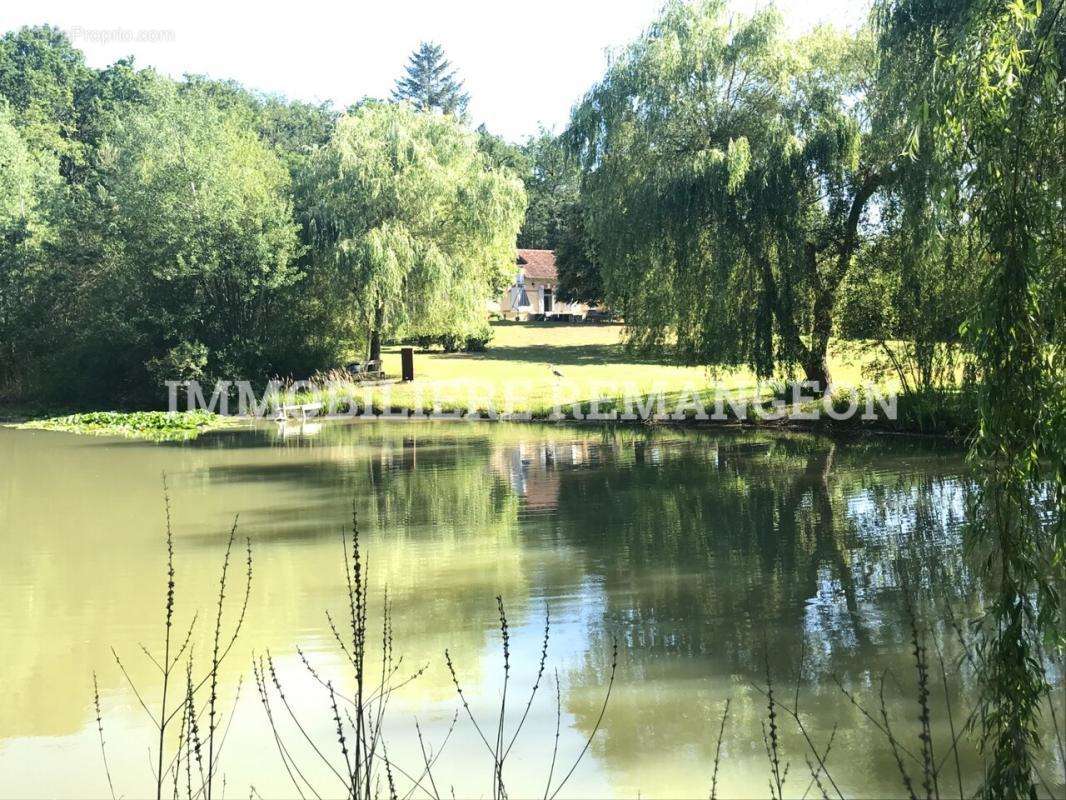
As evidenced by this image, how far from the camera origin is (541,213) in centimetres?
5988

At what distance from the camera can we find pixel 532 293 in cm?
6034

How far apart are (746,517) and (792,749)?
680 cm

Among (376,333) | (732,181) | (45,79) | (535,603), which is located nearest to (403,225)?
(376,333)

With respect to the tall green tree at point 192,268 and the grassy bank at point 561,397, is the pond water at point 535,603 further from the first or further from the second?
the tall green tree at point 192,268

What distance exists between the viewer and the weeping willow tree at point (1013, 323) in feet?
12.7

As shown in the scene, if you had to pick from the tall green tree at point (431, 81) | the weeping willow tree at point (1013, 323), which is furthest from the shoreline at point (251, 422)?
the tall green tree at point (431, 81)

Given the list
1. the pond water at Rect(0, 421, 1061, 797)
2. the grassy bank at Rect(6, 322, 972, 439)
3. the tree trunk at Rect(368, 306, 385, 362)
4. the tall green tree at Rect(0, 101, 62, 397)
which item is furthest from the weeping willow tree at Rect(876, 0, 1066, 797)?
the tall green tree at Rect(0, 101, 62, 397)

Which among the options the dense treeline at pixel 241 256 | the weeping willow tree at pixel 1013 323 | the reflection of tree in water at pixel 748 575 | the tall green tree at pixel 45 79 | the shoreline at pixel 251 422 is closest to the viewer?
the weeping willow tree at pixel 1013 323

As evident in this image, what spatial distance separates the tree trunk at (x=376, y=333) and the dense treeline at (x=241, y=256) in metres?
0.06

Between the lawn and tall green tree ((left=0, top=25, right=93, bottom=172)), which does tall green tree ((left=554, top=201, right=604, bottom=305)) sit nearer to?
the lawn

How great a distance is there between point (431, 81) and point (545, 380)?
144ft

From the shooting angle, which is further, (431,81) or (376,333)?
(431,81)

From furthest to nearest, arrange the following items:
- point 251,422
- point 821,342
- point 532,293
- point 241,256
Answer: point 532,293 < point 241,256 < point 251,422 < point 821,342

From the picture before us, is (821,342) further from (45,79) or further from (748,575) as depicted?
(45,79)
